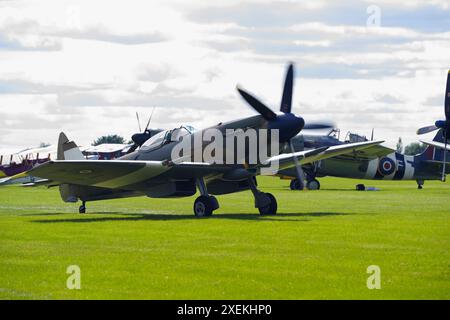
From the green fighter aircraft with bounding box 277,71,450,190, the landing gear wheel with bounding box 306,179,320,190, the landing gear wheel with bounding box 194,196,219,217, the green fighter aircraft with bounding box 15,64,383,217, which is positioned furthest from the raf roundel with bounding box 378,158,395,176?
the landing gear wheel with bounding box 194,196,219,217

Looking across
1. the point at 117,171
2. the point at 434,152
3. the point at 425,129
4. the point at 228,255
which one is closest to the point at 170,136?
the point at 117,171

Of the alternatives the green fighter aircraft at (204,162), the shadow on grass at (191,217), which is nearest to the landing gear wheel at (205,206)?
the green fighter aircraft at (204,162)

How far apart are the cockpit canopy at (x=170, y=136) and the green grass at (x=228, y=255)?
2171mm

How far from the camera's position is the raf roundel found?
148ft

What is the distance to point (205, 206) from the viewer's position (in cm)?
2381

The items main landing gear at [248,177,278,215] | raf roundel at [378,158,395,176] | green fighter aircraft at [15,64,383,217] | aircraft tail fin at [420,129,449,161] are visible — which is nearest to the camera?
green fighter aircraft at [15,64,383,217]

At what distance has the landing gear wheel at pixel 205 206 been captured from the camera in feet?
78.0

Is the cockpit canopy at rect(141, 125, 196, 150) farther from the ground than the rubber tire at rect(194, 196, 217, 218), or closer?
farther from the ground

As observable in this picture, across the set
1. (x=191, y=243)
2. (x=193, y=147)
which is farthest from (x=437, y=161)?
(x=191, y=243)

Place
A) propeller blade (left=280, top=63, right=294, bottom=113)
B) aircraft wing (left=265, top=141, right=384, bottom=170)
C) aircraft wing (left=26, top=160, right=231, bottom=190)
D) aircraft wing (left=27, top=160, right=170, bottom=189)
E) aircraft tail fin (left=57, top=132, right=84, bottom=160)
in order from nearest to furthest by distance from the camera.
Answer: aircraft wing (left=27, top=160, right=170, bottom=189) < aircraft wing (left=26, top=160, right=231, bottom=190) < propeller blade (left=280, top=63, right=294, bottom=113) < aircraft wing (left=265, top=141, right=384, bottom=170) < aircraft tail fin (left=57, top=132, right=84, bottom=160)

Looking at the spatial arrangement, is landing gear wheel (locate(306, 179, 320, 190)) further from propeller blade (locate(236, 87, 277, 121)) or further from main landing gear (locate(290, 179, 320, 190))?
propeller blade (locate(236, 87, 277, 121))

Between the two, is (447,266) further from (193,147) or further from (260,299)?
(193,147)

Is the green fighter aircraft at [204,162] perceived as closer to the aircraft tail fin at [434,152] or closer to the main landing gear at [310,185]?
the main landing gear at [310,185]

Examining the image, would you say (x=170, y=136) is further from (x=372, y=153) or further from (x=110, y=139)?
(x=110, y=139)
